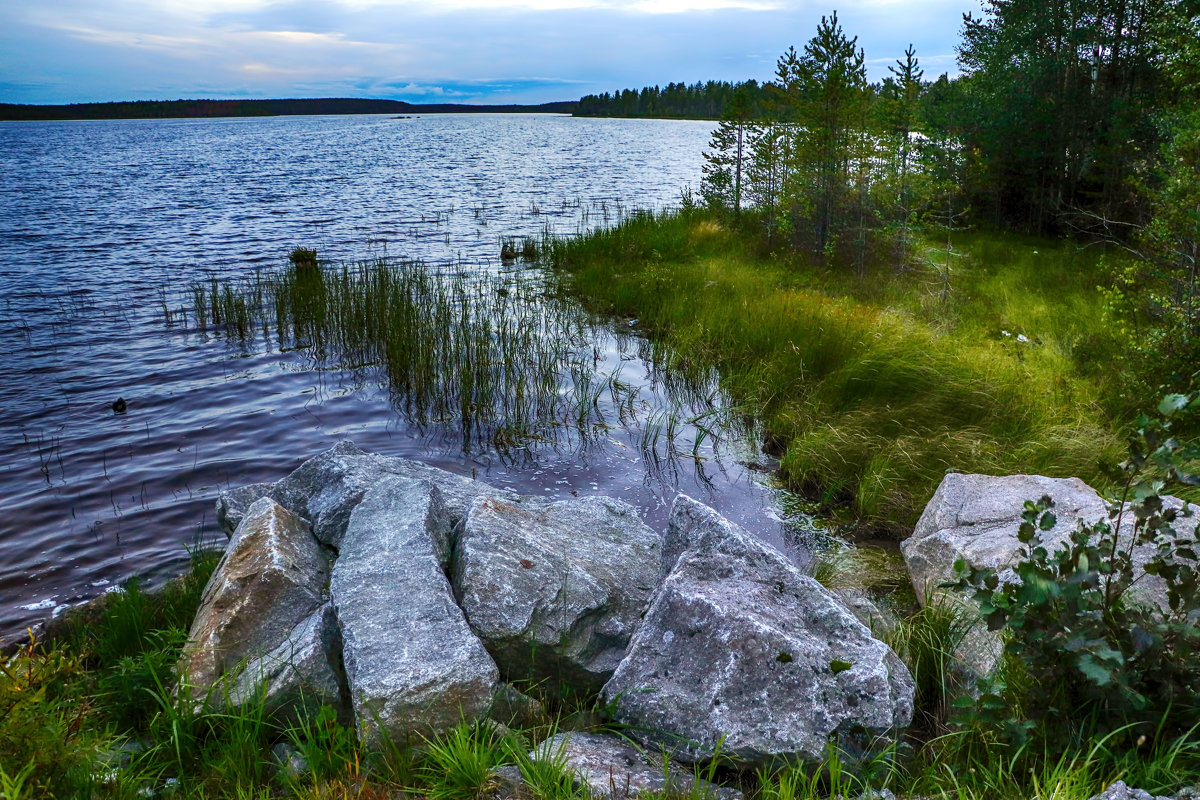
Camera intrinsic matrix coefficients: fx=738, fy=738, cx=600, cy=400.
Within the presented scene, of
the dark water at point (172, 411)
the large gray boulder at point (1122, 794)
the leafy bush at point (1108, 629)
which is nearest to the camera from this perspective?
the large gray boulder at point (1122, 794)

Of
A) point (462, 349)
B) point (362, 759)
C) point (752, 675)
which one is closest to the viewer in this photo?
point (362, 759)

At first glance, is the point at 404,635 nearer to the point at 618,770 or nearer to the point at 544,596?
the point at 544,596

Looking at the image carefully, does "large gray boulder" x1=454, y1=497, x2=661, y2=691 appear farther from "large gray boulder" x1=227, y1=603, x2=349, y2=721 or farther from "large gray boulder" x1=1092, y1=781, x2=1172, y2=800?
"large gray boulder" x1=1092, y1=781, x2=1172, y2=800

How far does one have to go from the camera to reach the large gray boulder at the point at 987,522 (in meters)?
4.40

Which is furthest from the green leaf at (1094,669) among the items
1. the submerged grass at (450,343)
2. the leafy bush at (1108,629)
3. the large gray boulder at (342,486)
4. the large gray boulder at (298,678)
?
the submerged grass at (450,343)

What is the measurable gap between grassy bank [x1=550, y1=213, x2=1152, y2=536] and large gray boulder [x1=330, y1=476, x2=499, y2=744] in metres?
4.16

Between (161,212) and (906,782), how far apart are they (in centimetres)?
3159

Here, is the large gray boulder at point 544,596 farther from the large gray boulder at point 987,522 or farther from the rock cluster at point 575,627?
the large gray boulder at point 987,522

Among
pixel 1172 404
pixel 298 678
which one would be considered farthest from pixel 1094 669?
pixel 298 678

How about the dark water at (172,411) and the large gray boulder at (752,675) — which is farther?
the dark water at (172,411)

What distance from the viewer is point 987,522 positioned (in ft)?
16.6

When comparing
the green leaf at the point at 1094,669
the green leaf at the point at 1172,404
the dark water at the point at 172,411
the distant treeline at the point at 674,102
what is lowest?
the dark water at the point at 172,411

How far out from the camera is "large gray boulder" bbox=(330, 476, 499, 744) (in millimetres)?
3230

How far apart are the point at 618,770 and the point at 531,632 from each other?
3.39 feet
